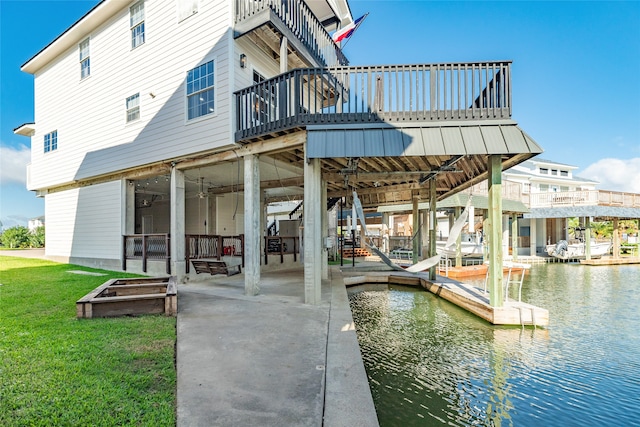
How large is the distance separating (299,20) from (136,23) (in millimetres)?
5705

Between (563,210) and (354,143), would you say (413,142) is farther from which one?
(563,210)

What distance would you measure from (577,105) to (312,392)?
98.9ft

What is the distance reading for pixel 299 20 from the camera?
8.23 metres

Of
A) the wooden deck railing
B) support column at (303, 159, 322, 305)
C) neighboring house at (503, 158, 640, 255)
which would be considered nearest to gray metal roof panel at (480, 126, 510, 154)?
support column at (303, 159, 322, 305)

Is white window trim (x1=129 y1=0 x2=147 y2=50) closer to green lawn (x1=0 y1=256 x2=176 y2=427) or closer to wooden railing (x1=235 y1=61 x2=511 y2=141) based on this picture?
wooden railing (x1=235 y1=61 x2=511 y2=141)

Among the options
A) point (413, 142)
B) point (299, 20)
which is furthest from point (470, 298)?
point (299, 20)

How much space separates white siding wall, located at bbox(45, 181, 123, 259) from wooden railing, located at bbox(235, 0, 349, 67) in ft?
24.4

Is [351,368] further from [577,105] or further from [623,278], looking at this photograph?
[577,105]

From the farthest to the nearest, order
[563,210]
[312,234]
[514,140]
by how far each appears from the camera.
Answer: [563,210], [312,234], [514,140]

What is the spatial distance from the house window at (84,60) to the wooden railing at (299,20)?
7.73 meters

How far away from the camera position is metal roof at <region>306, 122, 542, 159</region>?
18.1ft

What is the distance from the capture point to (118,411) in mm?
2283

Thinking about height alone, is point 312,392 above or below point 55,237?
below

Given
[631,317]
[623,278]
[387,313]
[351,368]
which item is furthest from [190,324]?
[623,278]
